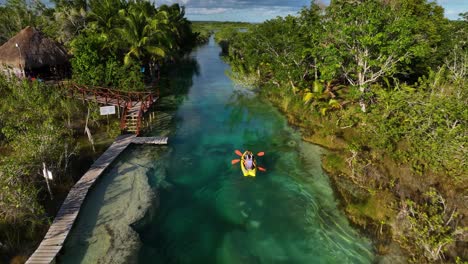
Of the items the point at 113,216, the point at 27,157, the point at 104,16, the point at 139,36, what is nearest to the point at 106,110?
the point at 27,157

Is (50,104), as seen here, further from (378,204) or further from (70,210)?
(378,204)

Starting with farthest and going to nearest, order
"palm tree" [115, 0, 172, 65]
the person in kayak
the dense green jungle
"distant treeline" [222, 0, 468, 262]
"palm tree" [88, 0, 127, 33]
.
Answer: "palm tree" [88, 0, 127, 33] < "palm tree" [115, 0, 172, 65] < the person in kayak < "distant treeline" [222, 0, 468, 262] < the dense green jungle

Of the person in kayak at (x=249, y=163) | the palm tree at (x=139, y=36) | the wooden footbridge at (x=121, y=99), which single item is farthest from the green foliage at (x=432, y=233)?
the palm tree at (x=139, y=36)

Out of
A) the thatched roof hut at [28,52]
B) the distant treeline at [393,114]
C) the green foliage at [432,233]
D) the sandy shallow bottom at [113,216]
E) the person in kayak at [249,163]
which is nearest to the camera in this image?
the green foliage at [432,233]

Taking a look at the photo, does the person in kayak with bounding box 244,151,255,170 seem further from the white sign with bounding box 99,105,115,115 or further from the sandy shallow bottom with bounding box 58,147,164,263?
the white sign with bounding box 99,105,115,115

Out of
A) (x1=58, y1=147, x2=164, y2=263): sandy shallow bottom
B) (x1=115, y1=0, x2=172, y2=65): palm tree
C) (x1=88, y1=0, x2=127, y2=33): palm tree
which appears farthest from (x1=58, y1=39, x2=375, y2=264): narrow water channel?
(x1=88, y1=0, x2=127, y2=33): palm tree

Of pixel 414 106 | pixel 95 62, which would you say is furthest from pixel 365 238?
pixel 95 62

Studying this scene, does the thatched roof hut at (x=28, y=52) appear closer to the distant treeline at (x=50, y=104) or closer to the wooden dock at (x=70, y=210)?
the distant treeline at (x=50, y=104)
